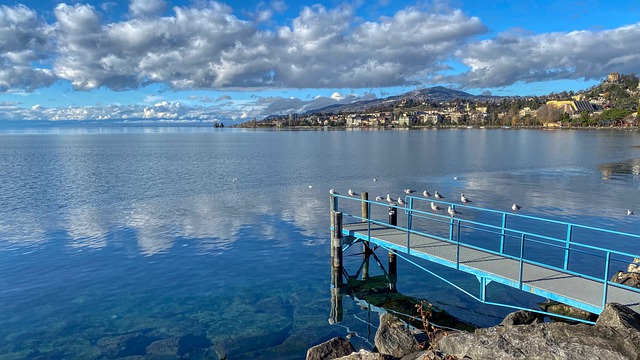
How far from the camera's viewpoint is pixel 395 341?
1192 cm

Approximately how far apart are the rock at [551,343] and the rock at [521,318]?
381 cm

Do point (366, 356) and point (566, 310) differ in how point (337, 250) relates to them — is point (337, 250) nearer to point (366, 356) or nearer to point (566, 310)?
point (566, 310)

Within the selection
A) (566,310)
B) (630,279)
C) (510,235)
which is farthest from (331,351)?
(510,235)

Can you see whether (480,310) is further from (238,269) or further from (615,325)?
(238,269)

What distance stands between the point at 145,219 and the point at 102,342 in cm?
1529

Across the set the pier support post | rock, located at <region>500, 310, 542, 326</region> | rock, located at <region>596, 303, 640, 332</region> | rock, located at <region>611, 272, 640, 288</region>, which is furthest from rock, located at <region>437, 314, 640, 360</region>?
the pier support post

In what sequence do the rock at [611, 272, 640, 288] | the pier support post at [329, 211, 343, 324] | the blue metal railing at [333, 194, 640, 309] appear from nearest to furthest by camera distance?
the rock at [611, 272, 640, 288], the blue metal railing at [333, 194, 640, 309], the pier support post at [329, 211, 343, 324]

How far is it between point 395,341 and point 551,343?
4.32 metres

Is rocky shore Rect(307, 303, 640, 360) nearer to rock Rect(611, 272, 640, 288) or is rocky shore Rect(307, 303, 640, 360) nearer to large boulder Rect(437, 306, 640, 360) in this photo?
large boulder Rect(437, 306, 640, 360)

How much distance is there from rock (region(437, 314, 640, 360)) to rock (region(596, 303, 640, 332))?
0.11 metres

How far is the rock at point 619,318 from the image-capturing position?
328 inches

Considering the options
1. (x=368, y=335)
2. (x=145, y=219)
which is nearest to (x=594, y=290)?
(x=368, y=335)

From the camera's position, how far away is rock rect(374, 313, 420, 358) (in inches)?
461

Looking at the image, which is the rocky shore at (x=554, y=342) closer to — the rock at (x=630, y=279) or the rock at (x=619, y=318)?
the rock at (x=619, y=318)
